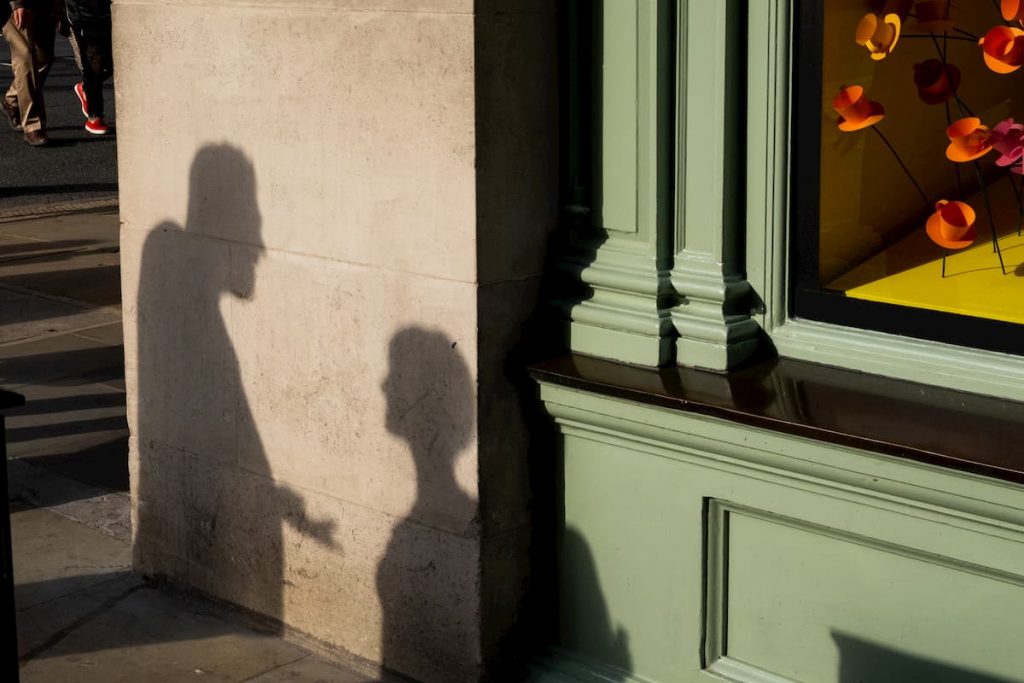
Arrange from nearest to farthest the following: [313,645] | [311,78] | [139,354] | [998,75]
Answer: [998,75] → [311,78] → [313,645] → [139,354]

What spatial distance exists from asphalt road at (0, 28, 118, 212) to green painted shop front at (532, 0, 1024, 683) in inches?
364

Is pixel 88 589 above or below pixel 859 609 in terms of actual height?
below

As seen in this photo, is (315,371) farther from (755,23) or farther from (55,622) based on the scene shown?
(755,23)

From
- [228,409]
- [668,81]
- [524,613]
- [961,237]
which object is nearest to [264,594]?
[228,409]

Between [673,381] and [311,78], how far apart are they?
4.41 feet

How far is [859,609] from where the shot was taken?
3996 mm

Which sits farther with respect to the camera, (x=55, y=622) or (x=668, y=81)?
(x=55, y=622)

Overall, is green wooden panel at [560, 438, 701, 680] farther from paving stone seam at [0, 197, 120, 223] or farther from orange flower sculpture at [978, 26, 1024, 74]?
paving stone seam at [0, 197, 120, 223]

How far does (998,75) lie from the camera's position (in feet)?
13.3

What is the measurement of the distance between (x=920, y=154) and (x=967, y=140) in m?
0.15

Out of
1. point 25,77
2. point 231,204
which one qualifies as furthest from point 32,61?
point 231,204

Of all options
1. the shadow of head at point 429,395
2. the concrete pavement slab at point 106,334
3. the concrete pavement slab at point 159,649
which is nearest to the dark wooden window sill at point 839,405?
the shadow of head at point 429,395

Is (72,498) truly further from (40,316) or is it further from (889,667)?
(889,667)

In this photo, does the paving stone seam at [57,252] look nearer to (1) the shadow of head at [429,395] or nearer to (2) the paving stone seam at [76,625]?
(2) the paving stone seam at [76,625]
